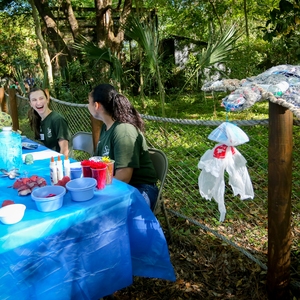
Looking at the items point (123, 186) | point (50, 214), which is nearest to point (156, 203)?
point (123, 186)

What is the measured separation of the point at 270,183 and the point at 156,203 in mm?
817

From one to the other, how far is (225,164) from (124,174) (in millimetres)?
710

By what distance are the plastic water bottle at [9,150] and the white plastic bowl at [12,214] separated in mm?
778

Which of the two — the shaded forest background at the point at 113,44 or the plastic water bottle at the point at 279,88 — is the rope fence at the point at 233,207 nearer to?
the plastic water bottle at the point at 279,88

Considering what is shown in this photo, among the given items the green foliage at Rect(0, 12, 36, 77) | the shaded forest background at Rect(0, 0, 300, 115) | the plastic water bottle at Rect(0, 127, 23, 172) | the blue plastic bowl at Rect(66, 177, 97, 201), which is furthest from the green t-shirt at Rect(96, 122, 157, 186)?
the green foliage at Rect(0, 12, 36, 77)

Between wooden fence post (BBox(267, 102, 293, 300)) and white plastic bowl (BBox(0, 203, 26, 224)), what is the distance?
1169 mm

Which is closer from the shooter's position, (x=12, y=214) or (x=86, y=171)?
(x=12, y=214)

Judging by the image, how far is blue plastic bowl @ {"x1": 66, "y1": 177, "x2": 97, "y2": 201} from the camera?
4.67 ft

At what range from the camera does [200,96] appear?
32.0 feet

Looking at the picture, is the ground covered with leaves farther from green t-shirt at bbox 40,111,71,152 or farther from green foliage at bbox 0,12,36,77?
green foliage at bbox 0,12,36,77

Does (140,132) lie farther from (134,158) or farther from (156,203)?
(156,203)

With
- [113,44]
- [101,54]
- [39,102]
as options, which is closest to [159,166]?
[39,102]

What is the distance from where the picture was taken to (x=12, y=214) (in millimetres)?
1245

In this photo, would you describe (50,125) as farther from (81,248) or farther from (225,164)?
(225,164)
